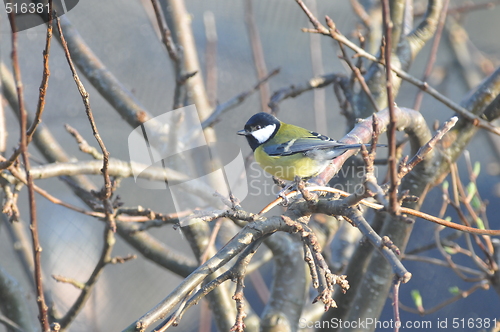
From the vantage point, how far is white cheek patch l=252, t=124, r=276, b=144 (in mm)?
2613

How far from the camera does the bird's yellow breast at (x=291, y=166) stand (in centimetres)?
237

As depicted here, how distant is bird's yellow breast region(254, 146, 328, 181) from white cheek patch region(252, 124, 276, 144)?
0.60ft

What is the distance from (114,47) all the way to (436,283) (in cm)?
352

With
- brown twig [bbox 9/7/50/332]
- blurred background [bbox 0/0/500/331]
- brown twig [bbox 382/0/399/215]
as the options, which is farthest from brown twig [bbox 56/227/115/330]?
blurred background [bbox 0/0/500/331]

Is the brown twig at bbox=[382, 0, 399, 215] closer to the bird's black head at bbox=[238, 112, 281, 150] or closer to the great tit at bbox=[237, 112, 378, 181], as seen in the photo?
the great tit at bbox=[237, 112, 378, 181]

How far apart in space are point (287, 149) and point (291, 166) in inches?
4.1

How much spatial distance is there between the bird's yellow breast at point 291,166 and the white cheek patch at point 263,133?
0.18 m

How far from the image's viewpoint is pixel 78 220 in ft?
12.7

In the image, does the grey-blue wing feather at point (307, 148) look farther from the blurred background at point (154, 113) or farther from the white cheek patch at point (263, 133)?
the blurred background at point (154, 113)

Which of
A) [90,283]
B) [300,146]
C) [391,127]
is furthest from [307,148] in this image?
[391,127]

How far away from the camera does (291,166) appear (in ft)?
7.86

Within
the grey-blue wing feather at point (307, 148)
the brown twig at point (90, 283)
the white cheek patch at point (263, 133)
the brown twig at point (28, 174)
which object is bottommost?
the brown twig at point (90, 283)

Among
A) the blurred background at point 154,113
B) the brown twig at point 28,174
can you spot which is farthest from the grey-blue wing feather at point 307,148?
the brown twig at point 28,174

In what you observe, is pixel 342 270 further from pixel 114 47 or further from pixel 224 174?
pixel 114 47
